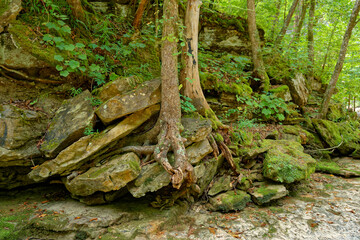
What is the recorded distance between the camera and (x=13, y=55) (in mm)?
4289

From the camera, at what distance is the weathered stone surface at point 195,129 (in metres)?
4.61

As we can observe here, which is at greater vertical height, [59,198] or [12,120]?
[12,120]

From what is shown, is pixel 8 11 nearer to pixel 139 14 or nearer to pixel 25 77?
pixel 25 77

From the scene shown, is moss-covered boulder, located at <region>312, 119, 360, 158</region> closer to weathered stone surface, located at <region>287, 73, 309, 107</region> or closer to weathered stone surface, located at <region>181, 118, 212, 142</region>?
weathered stone surface, located at <region>287, 73, 309, 107</region>

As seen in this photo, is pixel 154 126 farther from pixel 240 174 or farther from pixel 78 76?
pixel 240 174

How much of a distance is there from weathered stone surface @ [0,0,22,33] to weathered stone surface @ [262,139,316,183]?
279 inches

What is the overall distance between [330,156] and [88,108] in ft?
31.1

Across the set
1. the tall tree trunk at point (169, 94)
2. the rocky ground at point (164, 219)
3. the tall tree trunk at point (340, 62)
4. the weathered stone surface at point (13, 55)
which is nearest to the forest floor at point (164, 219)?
the rocky ground at point (164, 219)

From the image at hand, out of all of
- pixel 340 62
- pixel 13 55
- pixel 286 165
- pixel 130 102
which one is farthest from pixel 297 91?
pixel 13 55

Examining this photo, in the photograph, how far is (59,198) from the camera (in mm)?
4539

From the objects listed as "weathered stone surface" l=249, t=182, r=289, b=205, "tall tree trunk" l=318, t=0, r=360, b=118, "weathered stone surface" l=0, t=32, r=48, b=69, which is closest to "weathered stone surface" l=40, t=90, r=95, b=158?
"weathered stone surface" l=0, t=32, r=48, b=69

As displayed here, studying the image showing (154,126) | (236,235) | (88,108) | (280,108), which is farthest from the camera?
(280,108)

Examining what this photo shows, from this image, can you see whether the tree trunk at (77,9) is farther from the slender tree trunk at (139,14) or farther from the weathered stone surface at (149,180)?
the weathered stone surface at (149,180)

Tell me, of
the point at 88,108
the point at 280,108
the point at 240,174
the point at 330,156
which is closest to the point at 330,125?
the point at 330,156
